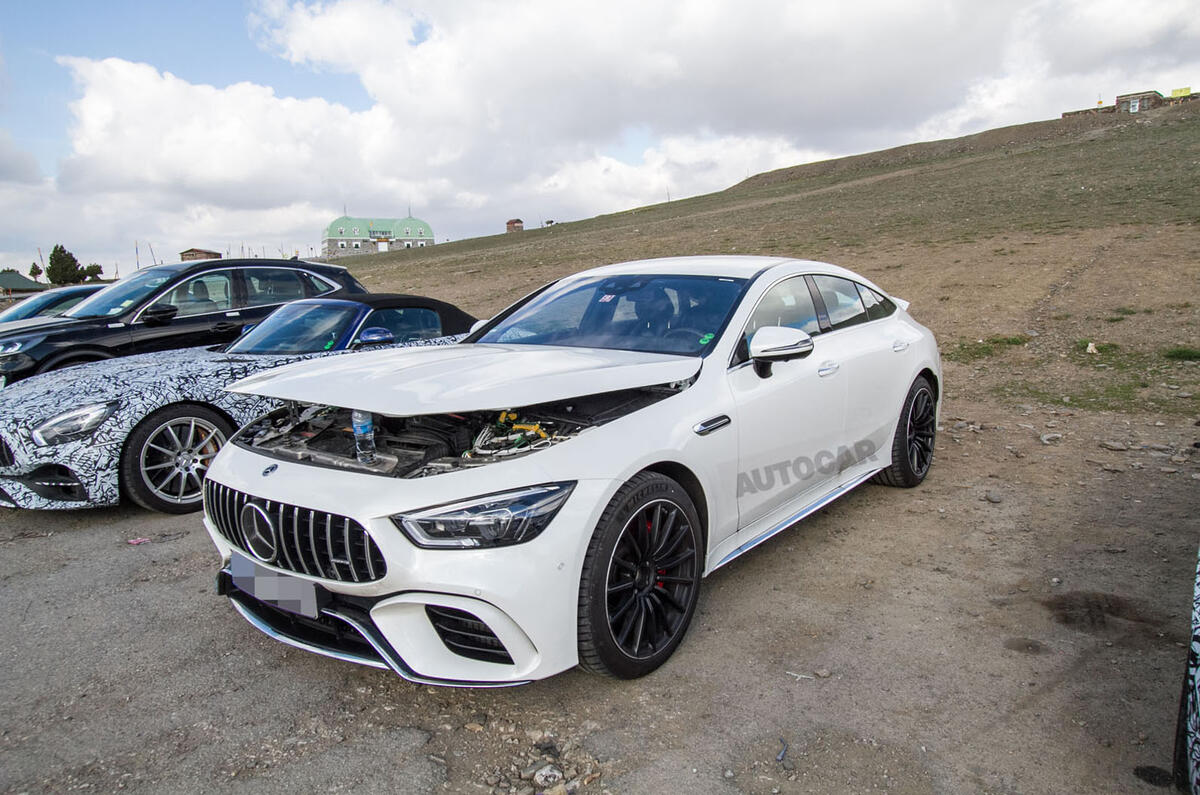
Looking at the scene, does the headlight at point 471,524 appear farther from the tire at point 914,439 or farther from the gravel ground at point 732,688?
the tire at point 914,439

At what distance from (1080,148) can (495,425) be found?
45017mm

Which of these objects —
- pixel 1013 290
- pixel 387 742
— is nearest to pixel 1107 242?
pixel 1013 290

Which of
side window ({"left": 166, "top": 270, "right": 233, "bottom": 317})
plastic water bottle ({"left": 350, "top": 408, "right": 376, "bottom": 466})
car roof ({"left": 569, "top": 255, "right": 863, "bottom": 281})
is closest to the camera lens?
plastic water bottle ({"left": 350, "top": 408, "right": 376, "bottom": 466})

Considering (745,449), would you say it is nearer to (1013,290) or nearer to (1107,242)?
(1013,290)

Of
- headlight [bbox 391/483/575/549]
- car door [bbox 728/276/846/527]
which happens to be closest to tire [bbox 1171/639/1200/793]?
car door [bbox 728/276/846/527]

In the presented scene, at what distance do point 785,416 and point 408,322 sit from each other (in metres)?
3.88

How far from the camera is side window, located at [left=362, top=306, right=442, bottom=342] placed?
6.30 metres

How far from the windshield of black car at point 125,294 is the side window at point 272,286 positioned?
63 centimetres

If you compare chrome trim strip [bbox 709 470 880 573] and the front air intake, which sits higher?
the front air intake

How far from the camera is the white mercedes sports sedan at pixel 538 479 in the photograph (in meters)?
2.49

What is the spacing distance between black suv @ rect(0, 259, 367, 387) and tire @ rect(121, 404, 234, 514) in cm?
195

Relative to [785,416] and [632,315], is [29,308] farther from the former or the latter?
[785,416]

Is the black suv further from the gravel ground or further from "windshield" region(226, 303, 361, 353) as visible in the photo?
the gravel ground

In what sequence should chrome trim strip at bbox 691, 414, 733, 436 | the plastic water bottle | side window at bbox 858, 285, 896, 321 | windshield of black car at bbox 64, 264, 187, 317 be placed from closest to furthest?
the plastic water bottle < chrome trim strip at bbox 691, 414, 733, 436 < side window at bbox 858, 285, 896, 321 < windshield of black car at bbox 64, 264, 187, 317
